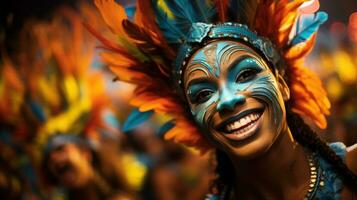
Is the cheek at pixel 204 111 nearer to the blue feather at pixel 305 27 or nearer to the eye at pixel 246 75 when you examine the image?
the eye at pixel 246 75

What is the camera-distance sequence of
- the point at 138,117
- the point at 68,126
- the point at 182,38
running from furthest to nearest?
1. the point at 68,126
2. the point at 138,117
3. the point at 182,38

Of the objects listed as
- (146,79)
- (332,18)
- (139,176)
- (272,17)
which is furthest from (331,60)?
(139,176)

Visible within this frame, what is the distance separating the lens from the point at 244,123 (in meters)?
1.17

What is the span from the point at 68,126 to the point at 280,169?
1200mm

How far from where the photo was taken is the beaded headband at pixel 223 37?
1.20 meters

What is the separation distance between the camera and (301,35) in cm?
128

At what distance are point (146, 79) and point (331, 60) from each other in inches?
20.7

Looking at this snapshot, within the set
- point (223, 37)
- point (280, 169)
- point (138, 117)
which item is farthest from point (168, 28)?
point (280, 169)

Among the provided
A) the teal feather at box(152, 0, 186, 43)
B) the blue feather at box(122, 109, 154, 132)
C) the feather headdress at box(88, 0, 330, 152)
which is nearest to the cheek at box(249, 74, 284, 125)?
the feather headdress at box(88, 0, 330, 152)

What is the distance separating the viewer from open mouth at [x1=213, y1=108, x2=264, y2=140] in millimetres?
1164

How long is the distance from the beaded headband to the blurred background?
24.8 inches

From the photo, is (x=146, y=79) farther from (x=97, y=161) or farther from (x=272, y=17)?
(x=97, y=161)

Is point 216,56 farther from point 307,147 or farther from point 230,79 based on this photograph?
point 307,147

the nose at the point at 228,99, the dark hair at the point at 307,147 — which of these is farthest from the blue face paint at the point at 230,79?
the dark hair at the point at 307,147
